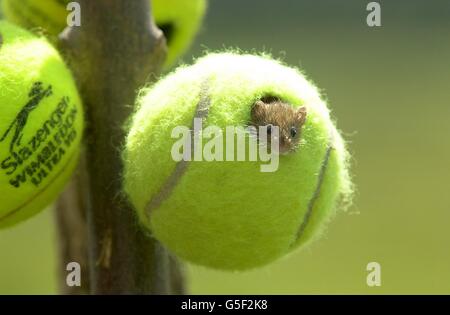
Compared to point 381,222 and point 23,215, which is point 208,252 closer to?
point 23,215

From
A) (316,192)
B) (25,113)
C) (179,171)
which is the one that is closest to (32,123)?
(25,113)

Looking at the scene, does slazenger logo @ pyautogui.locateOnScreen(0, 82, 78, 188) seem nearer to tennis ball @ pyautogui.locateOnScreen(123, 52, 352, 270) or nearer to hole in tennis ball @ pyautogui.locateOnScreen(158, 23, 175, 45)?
tennis ball @ pyautogui.locateOnScreen(123, 52, 352, 270)

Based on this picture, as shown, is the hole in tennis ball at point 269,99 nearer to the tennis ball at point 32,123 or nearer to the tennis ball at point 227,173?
the tennis ball at point 227,173

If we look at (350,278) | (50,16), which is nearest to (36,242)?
(350,278)

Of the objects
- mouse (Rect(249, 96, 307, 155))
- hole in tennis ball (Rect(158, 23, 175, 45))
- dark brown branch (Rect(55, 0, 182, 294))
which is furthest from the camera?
hole in tennis ball (Rect(158, 23, 175, 45))

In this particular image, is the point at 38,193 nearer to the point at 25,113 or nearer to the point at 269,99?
the point at 25,113

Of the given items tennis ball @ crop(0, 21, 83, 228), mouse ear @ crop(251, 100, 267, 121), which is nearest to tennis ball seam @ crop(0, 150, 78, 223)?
tennis ball @ crop(0, 21, 83, 228)
